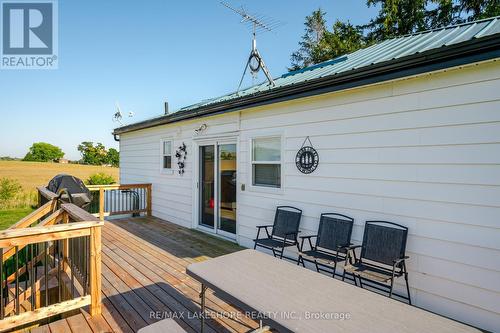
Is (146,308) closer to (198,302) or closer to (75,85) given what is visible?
(198,302)

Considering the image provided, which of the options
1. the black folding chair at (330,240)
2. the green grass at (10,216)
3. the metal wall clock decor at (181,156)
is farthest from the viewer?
the green grass at (10,216)

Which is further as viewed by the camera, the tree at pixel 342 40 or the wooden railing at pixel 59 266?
the tree at pixel 342 40

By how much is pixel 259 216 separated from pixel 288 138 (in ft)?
4.84

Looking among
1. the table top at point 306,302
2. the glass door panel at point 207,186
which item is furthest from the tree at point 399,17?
the table top at point 306,302

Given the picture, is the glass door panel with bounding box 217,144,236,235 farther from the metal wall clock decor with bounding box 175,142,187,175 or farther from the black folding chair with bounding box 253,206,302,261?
the black folding chair with bounding box 253,206,302,261

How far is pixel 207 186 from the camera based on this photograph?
5996 mm

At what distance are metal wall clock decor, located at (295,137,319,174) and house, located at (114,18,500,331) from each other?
1.3 inches

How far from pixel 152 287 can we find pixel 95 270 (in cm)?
82

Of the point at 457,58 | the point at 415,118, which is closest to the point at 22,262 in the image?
the point at 415,118

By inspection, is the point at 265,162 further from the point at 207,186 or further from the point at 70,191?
the point at 70,191

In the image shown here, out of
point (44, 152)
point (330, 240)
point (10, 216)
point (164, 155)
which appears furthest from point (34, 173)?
point (44, 152)

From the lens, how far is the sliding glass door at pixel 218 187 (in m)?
5.39

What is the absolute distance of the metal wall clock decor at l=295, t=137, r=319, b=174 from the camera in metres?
3.81

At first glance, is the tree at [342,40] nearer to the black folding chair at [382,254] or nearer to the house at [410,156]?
the house at [410,156]
